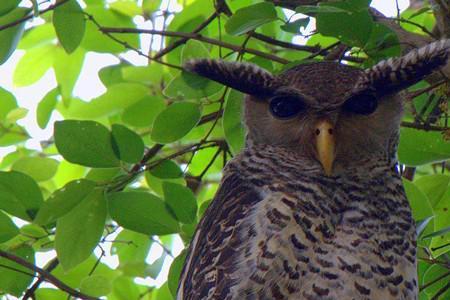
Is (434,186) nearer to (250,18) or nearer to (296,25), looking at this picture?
(296,25)

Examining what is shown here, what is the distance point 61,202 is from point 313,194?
2.57 feet

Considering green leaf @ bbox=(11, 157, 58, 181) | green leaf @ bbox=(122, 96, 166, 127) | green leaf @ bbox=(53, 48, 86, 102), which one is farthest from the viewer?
green leaf @ bbox=(53, 48, 86, 102)

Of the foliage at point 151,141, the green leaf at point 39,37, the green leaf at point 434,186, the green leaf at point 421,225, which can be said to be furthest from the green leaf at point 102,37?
the green leaf at point 421,225

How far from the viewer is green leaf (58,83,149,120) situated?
12.0 feet

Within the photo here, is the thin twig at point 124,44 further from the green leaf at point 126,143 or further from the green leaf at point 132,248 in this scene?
the green leaf at point 132,248

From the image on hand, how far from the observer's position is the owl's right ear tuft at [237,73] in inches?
122

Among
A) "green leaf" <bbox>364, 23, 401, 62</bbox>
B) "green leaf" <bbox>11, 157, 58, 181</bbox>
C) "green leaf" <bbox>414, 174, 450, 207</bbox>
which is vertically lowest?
"green leaf" <bbox>414, 174, 450, 207</bbox>

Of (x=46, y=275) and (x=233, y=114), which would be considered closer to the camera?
(x=46, y=275)

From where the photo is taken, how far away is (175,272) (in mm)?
3316

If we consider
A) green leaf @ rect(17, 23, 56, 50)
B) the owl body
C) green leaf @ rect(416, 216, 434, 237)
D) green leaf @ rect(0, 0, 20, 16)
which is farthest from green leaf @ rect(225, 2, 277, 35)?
green leaf @ rect(17, 23, 56, 50)

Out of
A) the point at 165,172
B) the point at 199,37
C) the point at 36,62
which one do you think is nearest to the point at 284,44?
the point at 199,37

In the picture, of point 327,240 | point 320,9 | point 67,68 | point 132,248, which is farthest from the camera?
point 67,68

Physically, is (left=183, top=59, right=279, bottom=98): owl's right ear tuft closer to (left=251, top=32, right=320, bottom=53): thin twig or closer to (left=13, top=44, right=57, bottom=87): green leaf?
(left=251, top=32, right=320, bottom=53): thin twig

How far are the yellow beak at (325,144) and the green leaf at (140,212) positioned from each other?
552mm
